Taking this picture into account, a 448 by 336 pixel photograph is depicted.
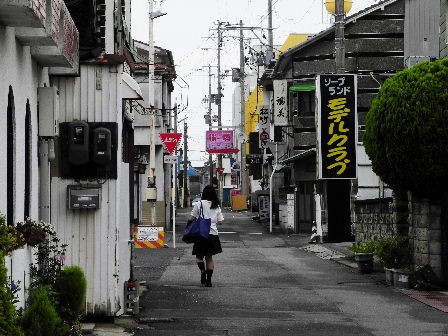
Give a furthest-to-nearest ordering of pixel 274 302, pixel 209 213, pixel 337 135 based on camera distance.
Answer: pixel 337 135
pixel 209 213
pixel 274 302

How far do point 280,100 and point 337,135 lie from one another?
14.1 m

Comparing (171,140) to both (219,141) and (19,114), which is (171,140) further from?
(219,141)

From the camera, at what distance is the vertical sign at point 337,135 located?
88.7 feet

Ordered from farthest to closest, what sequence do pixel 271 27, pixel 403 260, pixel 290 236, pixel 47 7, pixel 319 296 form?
pixel 271 27, pixel 290 236, pixel 403 260, pixel 319 296, pixel 47 7

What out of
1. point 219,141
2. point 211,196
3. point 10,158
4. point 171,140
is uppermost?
point 219,141

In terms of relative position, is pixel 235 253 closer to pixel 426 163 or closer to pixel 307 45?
pixel 426 163

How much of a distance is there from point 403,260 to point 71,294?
32.1 feet

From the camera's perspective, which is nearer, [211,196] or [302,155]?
[211,196]

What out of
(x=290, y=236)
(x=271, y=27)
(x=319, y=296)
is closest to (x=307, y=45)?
(x=290, y=236)

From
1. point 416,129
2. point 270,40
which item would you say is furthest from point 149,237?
point 270,40

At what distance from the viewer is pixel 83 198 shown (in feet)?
40.6

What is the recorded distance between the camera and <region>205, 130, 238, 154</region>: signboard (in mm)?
70875

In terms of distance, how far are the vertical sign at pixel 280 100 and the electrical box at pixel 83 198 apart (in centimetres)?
2924

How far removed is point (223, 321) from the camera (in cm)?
1316
